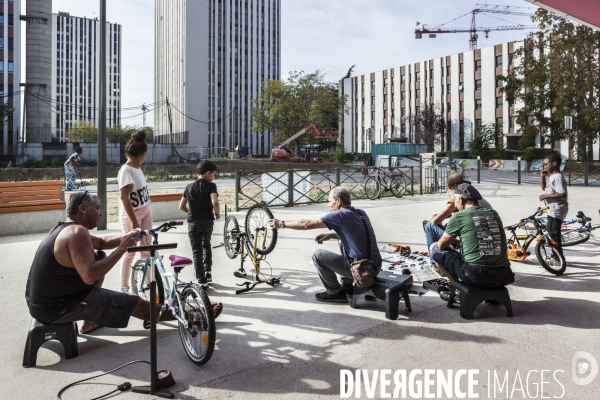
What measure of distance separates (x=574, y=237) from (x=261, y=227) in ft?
18.6

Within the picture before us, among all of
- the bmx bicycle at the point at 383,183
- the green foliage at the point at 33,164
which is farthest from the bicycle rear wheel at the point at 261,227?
the green foliage at the point at 33,164

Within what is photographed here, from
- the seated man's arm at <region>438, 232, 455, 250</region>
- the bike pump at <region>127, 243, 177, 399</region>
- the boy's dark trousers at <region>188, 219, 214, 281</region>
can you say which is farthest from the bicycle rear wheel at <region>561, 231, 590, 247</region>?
the bike pump at <region>127, 243, 177, 399</region>

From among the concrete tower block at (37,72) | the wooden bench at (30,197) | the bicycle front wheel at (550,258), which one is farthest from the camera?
the concrete tower block at (37,72)

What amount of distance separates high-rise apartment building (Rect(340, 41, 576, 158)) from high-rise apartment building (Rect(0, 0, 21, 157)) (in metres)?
48.5

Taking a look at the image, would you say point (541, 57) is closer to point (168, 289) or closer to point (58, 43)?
point (168, 289)

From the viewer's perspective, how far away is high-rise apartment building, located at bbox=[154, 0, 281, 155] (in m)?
97.3

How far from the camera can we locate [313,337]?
15.2 feet

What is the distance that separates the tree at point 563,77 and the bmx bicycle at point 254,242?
32161mm

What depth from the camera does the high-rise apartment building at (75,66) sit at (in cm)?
14688

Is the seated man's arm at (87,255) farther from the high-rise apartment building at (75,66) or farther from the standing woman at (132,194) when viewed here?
the high-rise apartment building at (75,66)

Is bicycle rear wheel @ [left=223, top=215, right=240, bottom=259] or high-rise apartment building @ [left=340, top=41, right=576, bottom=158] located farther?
high-rise apartment building @ [left=340, top=41, right=576, bottom=158]

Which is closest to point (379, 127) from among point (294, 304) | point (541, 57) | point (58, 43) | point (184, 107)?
point (184, 107)

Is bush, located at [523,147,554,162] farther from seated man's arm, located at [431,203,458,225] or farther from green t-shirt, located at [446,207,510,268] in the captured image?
green t-shirt, located at [446,207,510,268]

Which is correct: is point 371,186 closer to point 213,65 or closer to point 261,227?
point 261,227
